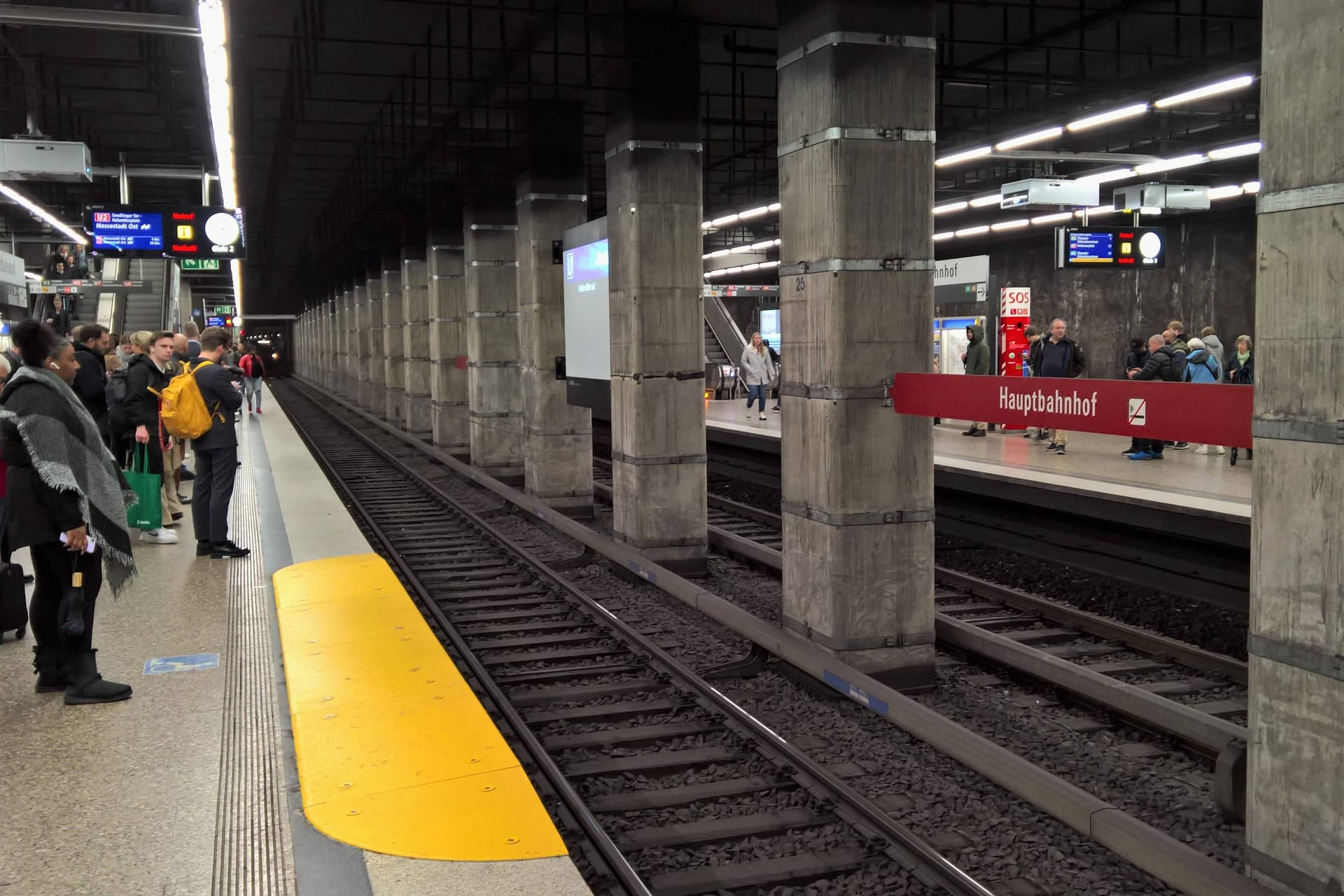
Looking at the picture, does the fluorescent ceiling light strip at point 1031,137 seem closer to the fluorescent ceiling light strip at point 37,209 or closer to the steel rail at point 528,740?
the steel rail at point 528,740

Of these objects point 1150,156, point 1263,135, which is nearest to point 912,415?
point 1263,135

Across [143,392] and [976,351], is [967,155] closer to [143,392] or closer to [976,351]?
[976,351]

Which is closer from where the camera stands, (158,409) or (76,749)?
(76,749)

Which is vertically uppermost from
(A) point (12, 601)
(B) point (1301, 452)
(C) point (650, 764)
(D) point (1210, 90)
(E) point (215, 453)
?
(D) point (1210, 90)

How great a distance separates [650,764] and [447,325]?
15.3 m

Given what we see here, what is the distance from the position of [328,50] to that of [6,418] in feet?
24.2

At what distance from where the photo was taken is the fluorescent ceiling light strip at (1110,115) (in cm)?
1220

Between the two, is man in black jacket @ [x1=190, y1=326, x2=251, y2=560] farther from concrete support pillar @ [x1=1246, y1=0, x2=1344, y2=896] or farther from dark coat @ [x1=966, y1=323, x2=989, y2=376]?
dark coat @ [x1=966, y1=323, x2=989, y2=376]

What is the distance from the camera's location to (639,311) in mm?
9766

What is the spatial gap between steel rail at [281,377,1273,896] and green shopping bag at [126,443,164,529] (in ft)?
14.4

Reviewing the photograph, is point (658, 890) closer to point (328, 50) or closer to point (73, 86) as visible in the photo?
point (328, 50)

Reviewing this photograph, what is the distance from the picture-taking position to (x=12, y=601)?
6621 millimetres

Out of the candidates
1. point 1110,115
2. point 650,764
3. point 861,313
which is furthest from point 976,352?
point 650,764

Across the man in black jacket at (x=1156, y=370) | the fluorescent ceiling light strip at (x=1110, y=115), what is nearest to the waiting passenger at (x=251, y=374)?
the fluorescent ceiling light strip at (x=1110, y=115)
